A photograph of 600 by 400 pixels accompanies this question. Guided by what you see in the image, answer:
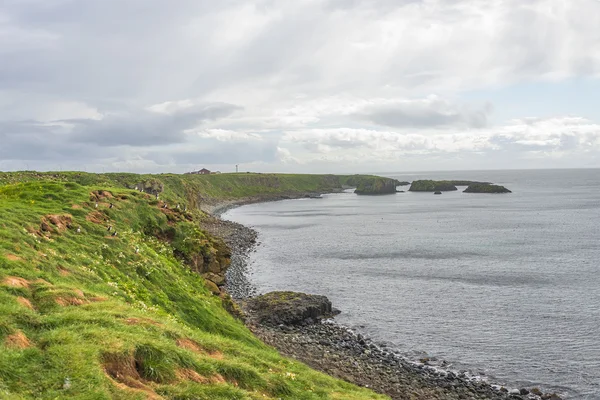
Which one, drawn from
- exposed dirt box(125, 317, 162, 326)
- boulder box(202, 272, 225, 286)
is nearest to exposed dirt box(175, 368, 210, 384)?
exposed dirt box(125, 317, 162, 326)

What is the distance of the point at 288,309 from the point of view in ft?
137

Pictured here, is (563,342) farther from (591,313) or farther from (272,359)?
(272,359)

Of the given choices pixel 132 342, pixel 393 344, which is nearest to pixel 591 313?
pixel 393 344

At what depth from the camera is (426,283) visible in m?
56.2

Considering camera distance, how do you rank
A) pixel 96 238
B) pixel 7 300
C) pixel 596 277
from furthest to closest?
pixel 596 277, pixel 96 238, pixel 7 300

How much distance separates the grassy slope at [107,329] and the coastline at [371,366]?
19.5 feet

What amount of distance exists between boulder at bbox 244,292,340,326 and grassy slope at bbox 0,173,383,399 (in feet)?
30.5

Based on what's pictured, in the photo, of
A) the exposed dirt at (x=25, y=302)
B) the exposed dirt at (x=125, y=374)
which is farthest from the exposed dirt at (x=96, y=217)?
the exposed dirt at (x=125, y=374)

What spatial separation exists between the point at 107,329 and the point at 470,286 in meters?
47.9

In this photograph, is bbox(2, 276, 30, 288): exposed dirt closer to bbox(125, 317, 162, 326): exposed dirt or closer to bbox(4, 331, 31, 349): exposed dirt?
bbox(4, 331, 31, 349): exposed dirt

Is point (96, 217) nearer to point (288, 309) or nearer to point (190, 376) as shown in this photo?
point (288, 309)

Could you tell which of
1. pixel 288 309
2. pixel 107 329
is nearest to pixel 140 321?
pixel 107 329

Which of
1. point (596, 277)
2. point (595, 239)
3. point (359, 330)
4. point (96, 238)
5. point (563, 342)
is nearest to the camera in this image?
point (96, 238)

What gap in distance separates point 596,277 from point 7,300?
203 feet
